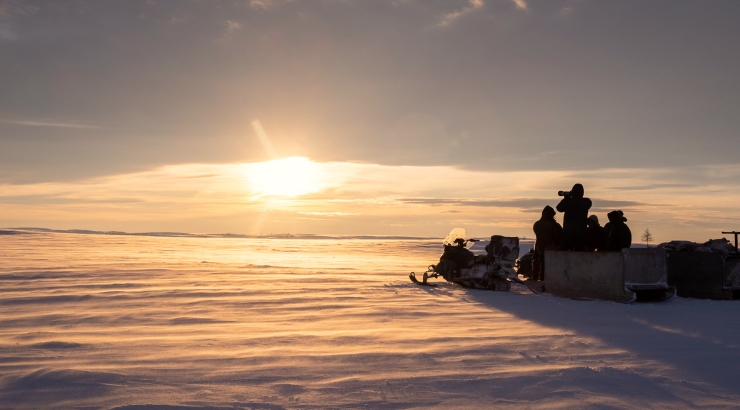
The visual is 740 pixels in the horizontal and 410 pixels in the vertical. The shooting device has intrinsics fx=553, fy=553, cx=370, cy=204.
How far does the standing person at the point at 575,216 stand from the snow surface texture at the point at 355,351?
1.42 meters

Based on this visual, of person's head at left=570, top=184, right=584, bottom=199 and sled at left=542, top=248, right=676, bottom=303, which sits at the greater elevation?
person's head at left=570, top=184, right=584, bottom=199

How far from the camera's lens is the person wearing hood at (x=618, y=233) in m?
11.1

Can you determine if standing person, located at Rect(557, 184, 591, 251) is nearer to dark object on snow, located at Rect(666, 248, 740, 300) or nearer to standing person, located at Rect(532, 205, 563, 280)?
standing person, located at Rect(532, 205, 563, 280)

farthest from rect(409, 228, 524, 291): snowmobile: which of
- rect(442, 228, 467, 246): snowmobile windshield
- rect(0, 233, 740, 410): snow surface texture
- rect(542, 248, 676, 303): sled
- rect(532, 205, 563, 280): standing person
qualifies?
rect(0, 233, 740, 410): snow surface texture

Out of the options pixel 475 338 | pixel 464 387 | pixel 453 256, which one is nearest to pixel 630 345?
pixel 475 338

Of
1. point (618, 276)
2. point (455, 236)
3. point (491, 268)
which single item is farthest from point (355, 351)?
point (455, 236)

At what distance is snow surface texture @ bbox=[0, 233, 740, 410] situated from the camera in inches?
168

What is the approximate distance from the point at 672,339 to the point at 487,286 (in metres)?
5.99

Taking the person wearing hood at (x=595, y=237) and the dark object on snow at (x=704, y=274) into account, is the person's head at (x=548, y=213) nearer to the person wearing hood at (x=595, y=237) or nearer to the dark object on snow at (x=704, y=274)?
the person wearing hood at (x=595, y=237)

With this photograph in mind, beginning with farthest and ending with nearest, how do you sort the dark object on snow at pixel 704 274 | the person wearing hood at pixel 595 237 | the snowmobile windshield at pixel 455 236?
the snowmobile windshield at pixel 455 236 → the person wearing hood at pixel 595 237 → the dark object on snow at pixel 704 274

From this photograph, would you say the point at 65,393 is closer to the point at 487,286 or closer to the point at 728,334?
the point at 728,334

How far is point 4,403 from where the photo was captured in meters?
4.01

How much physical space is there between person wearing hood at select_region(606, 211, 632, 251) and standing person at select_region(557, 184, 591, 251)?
1.67 ft

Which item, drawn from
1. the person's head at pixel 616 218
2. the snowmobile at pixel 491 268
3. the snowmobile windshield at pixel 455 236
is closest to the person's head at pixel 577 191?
the person's head at pixel 616 218
